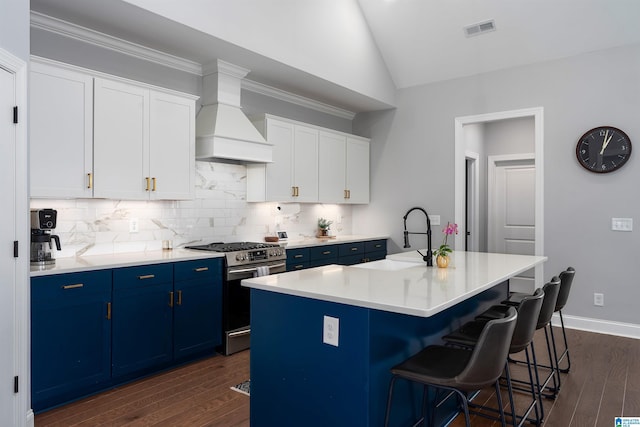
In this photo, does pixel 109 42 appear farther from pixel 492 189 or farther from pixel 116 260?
pixel 492 189

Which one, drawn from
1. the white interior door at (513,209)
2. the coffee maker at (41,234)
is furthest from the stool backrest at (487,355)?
the white interior door at (513,209)

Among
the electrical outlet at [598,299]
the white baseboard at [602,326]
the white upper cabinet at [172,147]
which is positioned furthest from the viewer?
the electrical outlet at [598,299]

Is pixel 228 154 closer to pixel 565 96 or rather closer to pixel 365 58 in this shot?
pixel 365 58

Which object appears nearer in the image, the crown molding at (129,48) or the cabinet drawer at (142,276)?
the cabinet drawer at (142,276)

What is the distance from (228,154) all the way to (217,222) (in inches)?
32.6

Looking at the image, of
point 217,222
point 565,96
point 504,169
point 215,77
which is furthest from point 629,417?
point 504,169

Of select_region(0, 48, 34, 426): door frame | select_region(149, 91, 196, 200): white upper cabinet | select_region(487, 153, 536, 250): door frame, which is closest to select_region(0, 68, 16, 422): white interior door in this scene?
select_region(0, 48, 34, 426): door frame

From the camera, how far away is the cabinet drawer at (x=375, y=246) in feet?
19.5

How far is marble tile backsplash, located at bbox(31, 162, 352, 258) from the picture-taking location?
11.9 feet

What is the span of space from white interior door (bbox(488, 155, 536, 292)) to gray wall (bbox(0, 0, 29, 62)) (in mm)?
6709

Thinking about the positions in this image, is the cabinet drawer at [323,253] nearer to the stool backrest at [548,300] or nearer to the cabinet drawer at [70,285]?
the cabinet drawer at [70,285]

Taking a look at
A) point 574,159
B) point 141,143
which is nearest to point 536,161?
point 574,159

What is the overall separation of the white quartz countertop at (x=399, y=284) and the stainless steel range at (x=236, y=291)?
1328 mm

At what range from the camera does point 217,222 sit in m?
4.76
